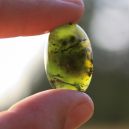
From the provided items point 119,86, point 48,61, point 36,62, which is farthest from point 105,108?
point 48,61

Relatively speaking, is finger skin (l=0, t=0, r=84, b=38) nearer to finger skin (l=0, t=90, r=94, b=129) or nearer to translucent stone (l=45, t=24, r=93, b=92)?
translucent stone (l=45, t=24, r=93, b=92)

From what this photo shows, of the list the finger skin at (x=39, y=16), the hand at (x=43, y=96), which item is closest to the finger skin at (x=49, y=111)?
the hand at (x=43, y=96)

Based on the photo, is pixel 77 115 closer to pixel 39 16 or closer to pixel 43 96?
pixel 43 96

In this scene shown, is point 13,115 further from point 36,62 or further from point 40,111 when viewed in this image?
point 36,62

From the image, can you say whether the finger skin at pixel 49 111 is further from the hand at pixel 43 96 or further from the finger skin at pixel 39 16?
the finger skin at pixel 39 16


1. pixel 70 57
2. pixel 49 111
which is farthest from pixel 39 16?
pixel 49 111
